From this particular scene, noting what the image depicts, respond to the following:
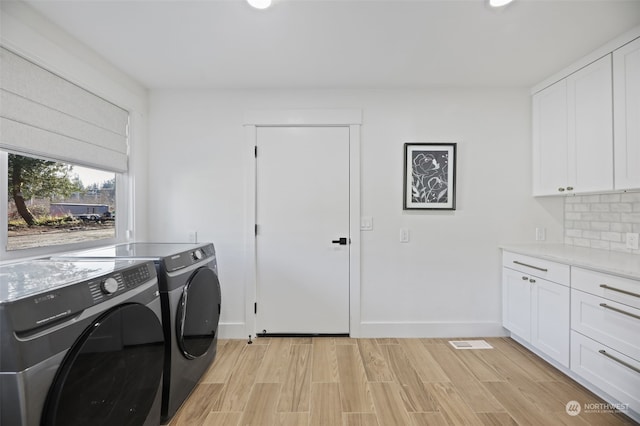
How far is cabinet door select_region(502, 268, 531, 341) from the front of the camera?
2.33m

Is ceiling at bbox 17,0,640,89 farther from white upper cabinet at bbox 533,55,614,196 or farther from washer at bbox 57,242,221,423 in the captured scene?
washer at bbox 57,242,221,423

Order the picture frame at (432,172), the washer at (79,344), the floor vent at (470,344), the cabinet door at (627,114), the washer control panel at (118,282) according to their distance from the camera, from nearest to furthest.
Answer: the washer at (79,344) → the washer control panel at (118,282) → the cabinet door at (627,114) → the floor vent at (470,344) → the picture frame at (432,172)

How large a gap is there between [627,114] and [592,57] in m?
0.51

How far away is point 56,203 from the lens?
1.91m

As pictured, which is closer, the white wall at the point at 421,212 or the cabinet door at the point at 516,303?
the cabinet door at the point at 516,303

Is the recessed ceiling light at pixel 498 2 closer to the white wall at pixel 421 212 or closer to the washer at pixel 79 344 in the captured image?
the white wall at pixel 421 212

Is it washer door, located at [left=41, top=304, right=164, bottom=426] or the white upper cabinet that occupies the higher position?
the white upper cabinet

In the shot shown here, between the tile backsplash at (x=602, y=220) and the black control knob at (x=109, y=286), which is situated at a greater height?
the tile backsplash at (x=602, y=220)

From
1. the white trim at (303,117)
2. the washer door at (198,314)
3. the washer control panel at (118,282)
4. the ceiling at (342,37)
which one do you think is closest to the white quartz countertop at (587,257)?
the ceiling at (342,37)

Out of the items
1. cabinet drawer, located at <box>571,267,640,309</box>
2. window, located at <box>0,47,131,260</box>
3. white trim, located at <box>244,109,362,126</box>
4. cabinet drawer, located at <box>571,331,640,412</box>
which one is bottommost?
cabinet drawer, located at <box>571,331,640,412</box>

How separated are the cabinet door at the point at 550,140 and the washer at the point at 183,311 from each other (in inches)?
114

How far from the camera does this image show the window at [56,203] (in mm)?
1662

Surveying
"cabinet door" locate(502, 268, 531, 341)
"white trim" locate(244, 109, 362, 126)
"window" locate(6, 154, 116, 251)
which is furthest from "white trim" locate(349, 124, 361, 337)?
"window" locate(6, 154, 116, 251)

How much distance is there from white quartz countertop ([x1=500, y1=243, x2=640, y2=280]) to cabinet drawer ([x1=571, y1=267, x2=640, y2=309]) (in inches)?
1.6
